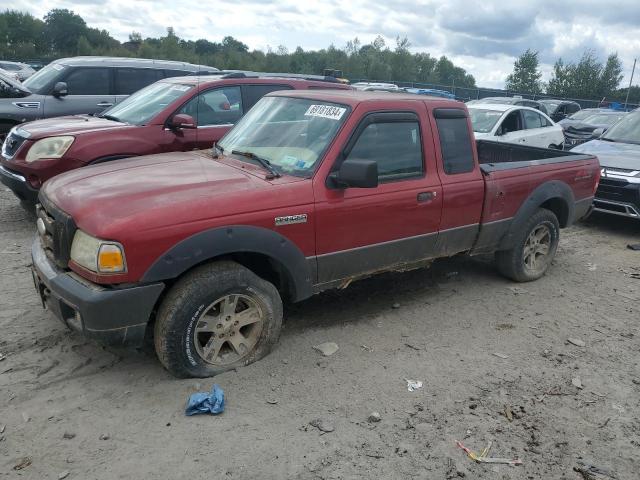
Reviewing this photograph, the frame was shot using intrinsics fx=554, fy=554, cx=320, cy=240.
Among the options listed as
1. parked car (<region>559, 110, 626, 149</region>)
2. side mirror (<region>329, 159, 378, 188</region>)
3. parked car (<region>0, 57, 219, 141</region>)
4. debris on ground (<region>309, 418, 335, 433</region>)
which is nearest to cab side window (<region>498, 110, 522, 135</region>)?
parked car (<region>559, 110, 626, 149</region>)

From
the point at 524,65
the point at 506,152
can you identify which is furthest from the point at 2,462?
the point at 524,65

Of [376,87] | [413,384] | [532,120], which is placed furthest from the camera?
[376,87]

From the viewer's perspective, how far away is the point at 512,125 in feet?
36.0

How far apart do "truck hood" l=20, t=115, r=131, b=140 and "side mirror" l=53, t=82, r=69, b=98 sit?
1.84 meters

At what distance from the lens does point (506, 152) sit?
6809 mm

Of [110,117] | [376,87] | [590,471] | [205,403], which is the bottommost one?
[590,471]

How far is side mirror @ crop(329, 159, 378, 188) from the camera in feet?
12.2

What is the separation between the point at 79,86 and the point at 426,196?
6925 mm

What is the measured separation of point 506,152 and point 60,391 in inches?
217

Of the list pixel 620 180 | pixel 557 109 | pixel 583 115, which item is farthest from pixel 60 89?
pixel 557 109

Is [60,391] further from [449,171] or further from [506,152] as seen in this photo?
[506,152]

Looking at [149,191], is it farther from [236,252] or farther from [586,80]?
[586,80]

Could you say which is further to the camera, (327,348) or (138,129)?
(138,129)

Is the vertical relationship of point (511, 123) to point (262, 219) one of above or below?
above
